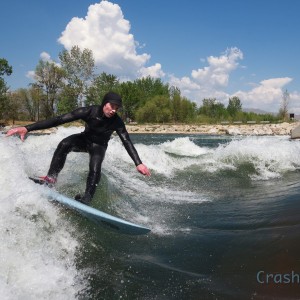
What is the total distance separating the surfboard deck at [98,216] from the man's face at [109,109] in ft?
4.88

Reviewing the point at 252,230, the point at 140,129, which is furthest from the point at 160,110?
the point at 252,230

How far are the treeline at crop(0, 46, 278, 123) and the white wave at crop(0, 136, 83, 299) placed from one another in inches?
2180

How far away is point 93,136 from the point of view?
19.1 feet

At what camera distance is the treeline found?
59656mm

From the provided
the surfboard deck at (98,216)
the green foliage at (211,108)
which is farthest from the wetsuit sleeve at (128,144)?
the green foliage at (211,108)

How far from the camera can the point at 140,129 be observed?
64.0 m

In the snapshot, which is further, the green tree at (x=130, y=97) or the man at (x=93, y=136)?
the green tree at (x=130, y=97)

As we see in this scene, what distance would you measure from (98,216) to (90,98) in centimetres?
5768

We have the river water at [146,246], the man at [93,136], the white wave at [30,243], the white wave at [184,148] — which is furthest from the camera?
the white wave at [184,148]

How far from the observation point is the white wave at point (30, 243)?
10.7 ft

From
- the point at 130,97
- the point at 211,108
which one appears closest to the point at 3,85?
the point at 130,97

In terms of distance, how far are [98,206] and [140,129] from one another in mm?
57288

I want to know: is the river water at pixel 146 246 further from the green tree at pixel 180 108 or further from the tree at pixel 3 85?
the green tree at pixel 180 108

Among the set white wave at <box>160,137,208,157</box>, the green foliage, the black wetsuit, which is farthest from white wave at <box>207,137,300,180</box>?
the green foliage
